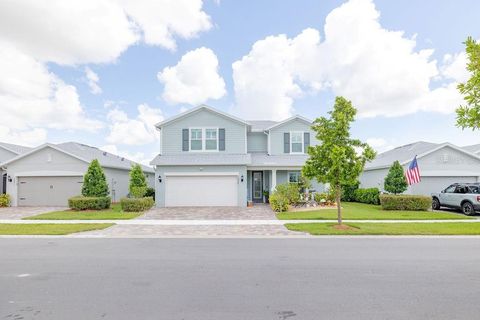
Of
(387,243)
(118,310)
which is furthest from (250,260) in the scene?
(387,243)

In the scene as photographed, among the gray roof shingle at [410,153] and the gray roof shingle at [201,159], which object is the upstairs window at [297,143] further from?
the gray roof shingle at [410,153]

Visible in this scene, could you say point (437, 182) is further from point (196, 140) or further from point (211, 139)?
point (196, 140)

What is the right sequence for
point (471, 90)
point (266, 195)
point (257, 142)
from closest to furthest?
point (471, 90), point (266, 195), point (257, 142)

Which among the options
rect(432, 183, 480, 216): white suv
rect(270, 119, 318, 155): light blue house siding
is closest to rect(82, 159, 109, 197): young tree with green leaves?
rect(270, 119, 318, 155): light blue house siding

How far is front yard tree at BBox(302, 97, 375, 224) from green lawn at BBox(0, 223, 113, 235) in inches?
373

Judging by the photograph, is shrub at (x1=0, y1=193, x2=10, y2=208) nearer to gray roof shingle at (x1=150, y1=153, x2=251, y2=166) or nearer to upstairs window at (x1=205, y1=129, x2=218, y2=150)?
gray roof shingle at (x1=150, y1=153, x2=251, y2=166)

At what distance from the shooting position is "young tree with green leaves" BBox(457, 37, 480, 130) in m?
7.93

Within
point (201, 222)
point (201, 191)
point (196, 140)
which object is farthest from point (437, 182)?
point (201, 222)

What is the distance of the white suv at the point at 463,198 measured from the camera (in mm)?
16547

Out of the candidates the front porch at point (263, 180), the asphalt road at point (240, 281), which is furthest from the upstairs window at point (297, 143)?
the asphalt road at point (240, 281)

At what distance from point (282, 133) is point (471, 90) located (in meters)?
15.3

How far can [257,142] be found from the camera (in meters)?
24.2

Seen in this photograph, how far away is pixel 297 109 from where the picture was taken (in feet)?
83.5

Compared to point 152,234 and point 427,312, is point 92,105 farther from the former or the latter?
point 427,312
